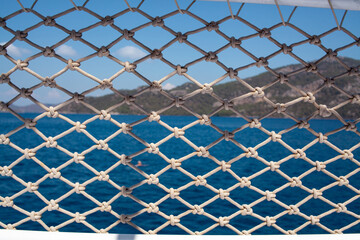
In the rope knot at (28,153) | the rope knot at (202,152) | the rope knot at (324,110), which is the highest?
the rope knot at (324,110)

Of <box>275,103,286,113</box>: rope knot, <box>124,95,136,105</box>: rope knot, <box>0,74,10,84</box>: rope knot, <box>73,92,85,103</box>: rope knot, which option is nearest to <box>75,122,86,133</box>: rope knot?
<box>73,92,85,103</box>: rope knot

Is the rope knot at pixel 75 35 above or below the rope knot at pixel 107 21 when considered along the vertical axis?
below

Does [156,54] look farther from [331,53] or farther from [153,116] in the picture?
[331,53]

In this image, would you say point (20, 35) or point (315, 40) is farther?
point (315, 40)

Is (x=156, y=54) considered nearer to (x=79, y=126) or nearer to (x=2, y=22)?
(x=79, y=126)

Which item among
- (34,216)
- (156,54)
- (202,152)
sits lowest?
(34,216)

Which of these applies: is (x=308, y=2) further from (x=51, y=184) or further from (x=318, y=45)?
(x=51, y=184)

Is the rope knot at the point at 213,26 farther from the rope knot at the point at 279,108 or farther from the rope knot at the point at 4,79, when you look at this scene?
the rope knot at the point at 4,79

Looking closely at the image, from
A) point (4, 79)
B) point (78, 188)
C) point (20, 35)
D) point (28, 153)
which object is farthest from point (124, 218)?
point (20, 35)

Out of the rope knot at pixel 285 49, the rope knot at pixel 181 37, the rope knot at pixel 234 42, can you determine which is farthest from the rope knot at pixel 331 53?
the rope knot at pixel 181 37

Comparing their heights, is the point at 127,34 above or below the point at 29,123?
above

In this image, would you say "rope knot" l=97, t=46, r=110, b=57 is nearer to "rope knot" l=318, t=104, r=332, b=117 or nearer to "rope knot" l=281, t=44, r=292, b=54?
"rope knot" l=281, t=44, r=292, b=54

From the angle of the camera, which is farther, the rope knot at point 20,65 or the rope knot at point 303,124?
the rope knot at point 303,124

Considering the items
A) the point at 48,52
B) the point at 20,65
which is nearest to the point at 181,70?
the point at 48,52
